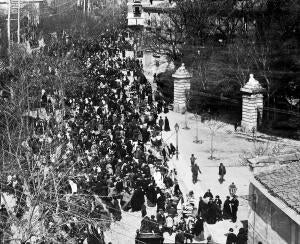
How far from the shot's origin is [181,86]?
45.9 metres

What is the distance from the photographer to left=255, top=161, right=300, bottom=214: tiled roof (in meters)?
16.8

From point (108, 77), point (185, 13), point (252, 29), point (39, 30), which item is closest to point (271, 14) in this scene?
point (252, 29)

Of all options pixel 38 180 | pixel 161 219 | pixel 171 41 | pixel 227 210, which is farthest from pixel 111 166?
pixel 171 41

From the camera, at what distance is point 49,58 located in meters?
49.7

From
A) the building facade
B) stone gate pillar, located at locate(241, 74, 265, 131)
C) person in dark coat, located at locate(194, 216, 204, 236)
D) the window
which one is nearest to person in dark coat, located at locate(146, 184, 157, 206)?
person in dark coat, located at locate(194, 216, 204, 236)

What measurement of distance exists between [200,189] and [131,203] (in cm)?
436

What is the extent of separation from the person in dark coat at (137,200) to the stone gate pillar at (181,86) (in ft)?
77.9

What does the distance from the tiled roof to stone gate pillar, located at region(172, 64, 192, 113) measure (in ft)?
87.5

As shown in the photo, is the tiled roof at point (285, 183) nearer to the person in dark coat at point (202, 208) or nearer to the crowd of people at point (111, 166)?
the crowd of people at point (111, 166)

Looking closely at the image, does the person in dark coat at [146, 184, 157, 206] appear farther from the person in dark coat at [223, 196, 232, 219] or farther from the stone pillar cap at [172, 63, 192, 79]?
the stone pillar cap at [172, 63, 192, 79]

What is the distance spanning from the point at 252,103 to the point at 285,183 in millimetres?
20429

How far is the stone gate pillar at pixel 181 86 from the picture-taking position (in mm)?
45781

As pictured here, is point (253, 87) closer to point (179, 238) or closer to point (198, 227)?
point (198, 227)

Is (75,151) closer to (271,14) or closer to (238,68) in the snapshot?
(238,68)
